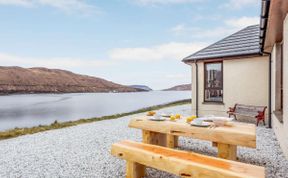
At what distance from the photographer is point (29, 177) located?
320 centimetres

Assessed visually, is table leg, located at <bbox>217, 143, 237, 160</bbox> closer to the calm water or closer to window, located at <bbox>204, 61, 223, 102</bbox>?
window, located at <bbox>204, 61, 223, 102</bbox>

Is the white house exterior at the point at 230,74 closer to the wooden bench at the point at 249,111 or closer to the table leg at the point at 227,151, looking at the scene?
the wooden bench at the point at 249,111

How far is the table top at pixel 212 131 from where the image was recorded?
2.92 metres

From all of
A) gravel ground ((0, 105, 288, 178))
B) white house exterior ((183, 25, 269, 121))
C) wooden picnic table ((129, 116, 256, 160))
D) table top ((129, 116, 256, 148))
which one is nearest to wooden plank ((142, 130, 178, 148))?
wooden picnic table ((129, 116, 256, 160))

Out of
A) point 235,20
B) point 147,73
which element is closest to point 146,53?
point 147,73

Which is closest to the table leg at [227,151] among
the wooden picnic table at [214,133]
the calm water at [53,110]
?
the wooden picnic table at [214,133]

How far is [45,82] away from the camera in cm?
6712

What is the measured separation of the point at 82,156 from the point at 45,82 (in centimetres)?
7024

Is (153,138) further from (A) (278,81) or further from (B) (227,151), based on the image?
(A) (278,81)

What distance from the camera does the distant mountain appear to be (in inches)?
2447

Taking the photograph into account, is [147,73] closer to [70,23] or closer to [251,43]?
[70,23]

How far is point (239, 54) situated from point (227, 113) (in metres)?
2.27

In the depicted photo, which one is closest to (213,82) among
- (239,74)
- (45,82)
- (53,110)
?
(239,74)

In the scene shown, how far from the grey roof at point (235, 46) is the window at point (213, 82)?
48cm
